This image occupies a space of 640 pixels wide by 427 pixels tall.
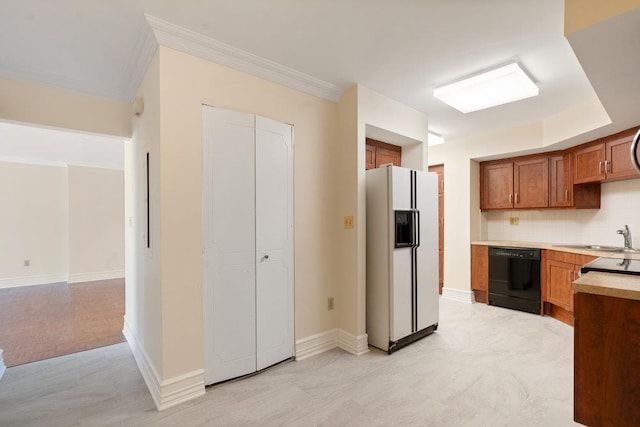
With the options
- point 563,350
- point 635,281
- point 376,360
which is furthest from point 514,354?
point 635,281

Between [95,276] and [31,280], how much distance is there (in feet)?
3.33

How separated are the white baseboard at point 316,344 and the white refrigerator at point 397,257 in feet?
1.21

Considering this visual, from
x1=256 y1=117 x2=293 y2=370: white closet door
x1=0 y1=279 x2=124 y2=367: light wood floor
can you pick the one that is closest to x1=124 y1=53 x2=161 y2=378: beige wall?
x1=0 y1=279 x2=124 y2=367: light wood floor

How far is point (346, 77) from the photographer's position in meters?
2.79

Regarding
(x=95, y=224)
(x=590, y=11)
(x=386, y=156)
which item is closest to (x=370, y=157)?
(x=386, y=156)

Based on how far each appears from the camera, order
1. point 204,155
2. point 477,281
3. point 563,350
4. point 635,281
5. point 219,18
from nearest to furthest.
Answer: point 635,281, point 219,18, point 204,155, point 563,350, point 477,281

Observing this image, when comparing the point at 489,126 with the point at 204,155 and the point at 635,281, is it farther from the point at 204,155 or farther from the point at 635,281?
the point at 204,155

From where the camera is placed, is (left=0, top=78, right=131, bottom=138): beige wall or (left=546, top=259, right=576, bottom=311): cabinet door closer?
(left=0, top=78, right=131, bottom=138): beige wall

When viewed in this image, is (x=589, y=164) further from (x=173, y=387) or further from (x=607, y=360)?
(x=173, y=387)

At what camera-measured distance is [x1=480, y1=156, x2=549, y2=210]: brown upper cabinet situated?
422 cm

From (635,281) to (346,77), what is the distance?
96.0 inches

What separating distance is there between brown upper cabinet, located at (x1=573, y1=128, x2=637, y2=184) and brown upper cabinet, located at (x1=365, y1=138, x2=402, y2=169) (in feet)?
7.37

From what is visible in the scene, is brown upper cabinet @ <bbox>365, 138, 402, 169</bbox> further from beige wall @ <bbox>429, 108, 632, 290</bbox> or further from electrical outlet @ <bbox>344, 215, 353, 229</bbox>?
beige wall @ <bbox>429, 108, 632, 290</bbox>

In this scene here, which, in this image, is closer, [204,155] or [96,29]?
[96,29]
